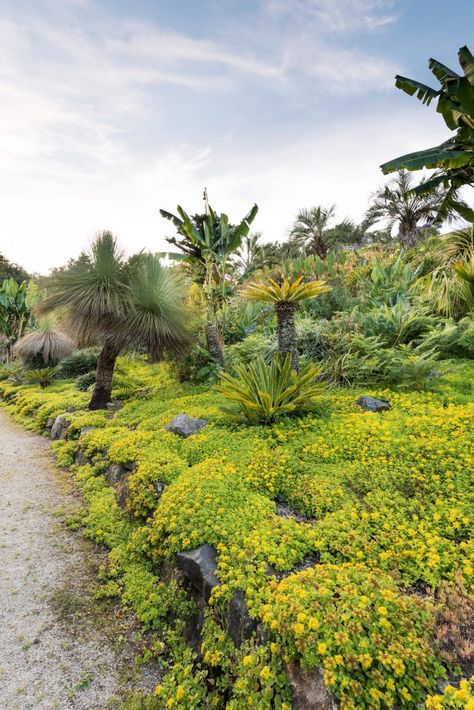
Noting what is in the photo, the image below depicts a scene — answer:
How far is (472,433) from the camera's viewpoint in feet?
12.6

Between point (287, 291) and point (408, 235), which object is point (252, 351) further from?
point (408, 235)

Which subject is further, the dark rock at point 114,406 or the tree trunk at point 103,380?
the tree trunk at point 103,380

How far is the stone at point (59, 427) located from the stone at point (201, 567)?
6.01 metres

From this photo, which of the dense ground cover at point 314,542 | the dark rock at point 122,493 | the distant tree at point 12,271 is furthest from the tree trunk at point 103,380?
the distant tree at point 12,271

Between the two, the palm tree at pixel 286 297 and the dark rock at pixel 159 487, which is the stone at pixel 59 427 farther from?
the palm tree at pixel 286 297

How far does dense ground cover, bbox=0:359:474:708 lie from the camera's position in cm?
194

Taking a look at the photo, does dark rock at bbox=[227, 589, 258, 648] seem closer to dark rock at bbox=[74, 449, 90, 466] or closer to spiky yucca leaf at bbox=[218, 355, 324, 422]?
spiky yucca leaf at bbox=[218, 355, 324, 422]

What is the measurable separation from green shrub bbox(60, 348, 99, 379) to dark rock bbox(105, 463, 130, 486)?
32.5 feet

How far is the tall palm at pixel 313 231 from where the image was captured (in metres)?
25.4

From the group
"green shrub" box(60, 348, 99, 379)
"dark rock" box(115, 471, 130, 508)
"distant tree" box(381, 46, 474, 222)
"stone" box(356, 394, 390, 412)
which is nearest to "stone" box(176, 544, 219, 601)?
"dark rock" box(115, 471, 130, 508)

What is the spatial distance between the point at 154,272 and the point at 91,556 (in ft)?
20.8

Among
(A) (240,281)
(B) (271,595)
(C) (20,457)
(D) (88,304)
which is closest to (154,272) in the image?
(D) (88,304)

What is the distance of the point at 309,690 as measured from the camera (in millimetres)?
1875

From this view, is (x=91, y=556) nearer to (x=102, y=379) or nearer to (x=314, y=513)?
(x=314, y=513)
